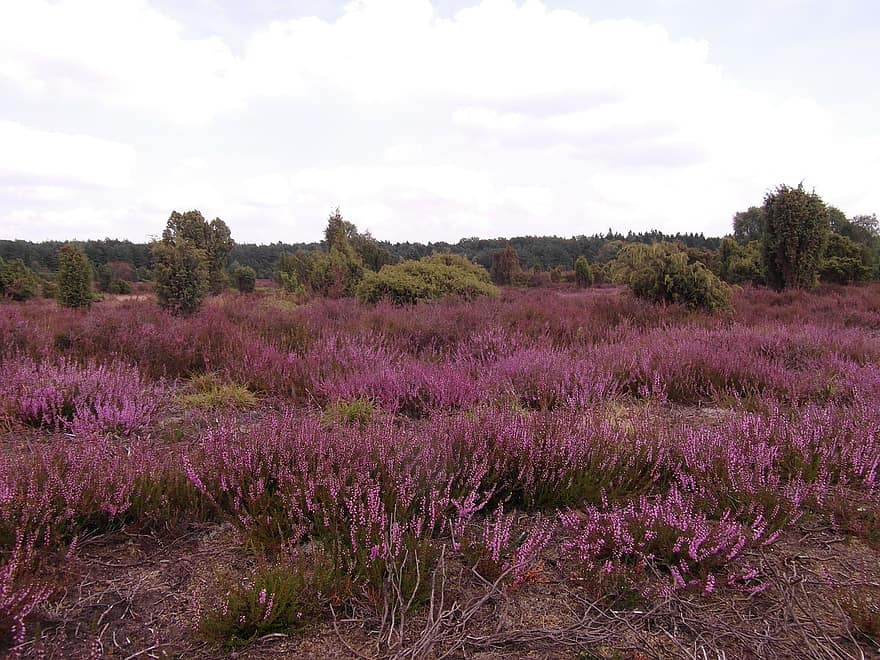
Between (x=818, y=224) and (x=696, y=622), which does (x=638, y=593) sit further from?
(x=818, y=224)

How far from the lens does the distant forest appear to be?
64438 millimetres

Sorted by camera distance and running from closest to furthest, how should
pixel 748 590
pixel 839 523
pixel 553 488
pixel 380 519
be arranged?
pixel 748 590 < pixel 380 519 < pixel 839 523 < pixel 553 488

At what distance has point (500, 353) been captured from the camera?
6.00 m

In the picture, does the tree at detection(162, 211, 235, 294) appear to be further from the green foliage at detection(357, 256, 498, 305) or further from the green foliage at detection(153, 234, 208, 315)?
the green foliage at detection(357, 256, 498, 305)

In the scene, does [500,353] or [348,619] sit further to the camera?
[500,353]

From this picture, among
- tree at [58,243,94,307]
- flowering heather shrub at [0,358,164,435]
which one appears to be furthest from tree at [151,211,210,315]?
tree at [58,243,94,307]

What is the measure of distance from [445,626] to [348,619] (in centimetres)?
35

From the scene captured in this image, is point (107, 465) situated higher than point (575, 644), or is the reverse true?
point (107, 465)

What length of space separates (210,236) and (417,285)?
17.1m

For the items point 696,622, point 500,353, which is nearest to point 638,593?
point 696,622

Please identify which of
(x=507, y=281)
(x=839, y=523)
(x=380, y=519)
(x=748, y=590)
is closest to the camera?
(x=748, y=590)

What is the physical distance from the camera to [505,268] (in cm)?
4147

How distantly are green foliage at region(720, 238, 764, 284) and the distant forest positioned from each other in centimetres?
2882

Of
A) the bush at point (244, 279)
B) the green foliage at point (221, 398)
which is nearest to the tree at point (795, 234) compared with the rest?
the green foliage at point (221, 398)
